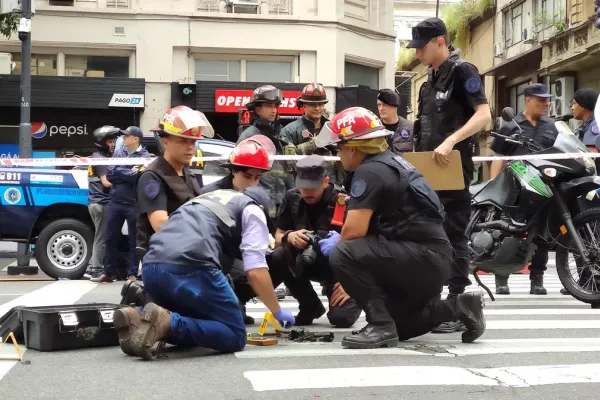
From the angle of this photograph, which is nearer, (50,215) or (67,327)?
(67,327)

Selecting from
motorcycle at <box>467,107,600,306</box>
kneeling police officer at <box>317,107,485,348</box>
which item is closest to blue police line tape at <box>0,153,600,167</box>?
motorcycle at <box>467,107,600,306</box>

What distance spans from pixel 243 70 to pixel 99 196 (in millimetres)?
14262

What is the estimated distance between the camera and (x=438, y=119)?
6.64 meters

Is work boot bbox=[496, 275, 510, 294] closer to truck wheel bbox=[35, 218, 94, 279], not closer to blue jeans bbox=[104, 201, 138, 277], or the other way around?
blue jeans bbox=[104, 201, 138, 277]

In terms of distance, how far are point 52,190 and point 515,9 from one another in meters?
28.5

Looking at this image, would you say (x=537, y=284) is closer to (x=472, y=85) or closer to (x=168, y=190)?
(x=472, y=85)

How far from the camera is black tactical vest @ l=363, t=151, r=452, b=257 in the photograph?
5.64 metres

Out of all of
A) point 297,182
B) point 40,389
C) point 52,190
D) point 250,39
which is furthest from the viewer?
point 250,39

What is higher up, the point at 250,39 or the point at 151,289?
the point at 250,39

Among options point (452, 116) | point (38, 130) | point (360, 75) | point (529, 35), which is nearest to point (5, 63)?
point (38, 130)

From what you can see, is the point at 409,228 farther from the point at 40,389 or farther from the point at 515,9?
the point at 515,9

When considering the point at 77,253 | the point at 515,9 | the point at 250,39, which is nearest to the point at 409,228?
the point at 77,253

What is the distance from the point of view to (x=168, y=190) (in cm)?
635

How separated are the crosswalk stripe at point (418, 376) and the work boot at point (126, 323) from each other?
0.71 metres
